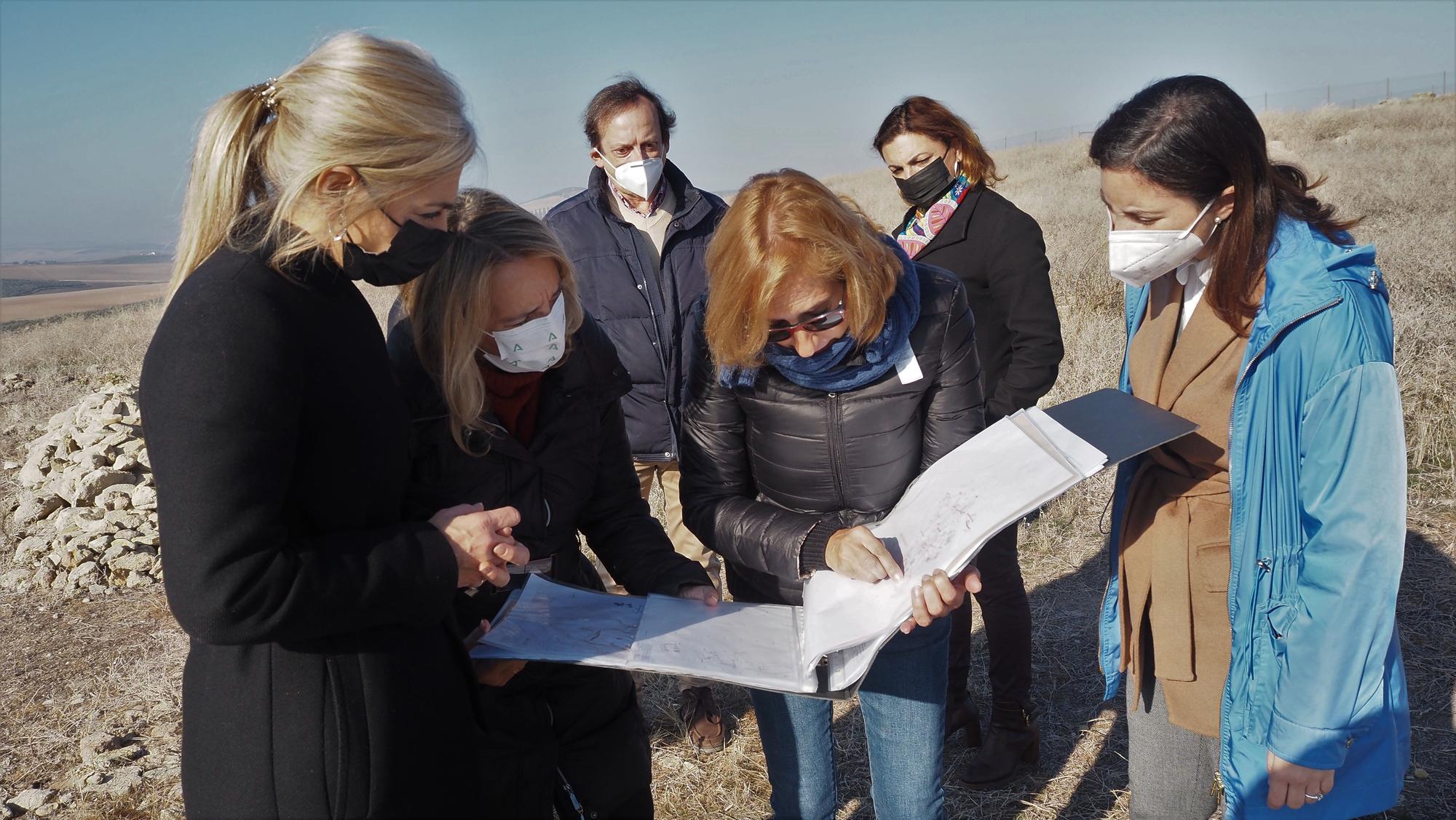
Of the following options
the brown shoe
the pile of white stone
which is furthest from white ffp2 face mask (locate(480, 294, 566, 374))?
the pile of white stone

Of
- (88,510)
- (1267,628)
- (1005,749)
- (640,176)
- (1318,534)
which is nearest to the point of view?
(1318,534)

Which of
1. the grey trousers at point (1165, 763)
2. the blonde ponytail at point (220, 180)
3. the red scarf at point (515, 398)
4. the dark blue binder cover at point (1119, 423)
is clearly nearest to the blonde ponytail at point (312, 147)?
the blonde ponytail at point (220, 180)

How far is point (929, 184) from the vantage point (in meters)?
3.53

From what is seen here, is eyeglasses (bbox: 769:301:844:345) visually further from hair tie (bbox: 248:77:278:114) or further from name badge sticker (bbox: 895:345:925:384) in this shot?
hair tie (bbox: 248:77:278:114)

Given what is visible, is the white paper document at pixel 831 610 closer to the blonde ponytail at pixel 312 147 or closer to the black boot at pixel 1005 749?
the blonde ponytail at pixel 312 147

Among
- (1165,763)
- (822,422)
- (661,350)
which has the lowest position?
(1165,763)

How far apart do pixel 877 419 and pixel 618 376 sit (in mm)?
602

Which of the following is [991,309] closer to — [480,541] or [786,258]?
[786,258]

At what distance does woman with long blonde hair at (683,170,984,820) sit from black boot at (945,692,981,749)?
1.27m

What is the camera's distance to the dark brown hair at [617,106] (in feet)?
12.7

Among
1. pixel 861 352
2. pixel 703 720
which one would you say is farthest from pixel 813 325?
pixel 703 720

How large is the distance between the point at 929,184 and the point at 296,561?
2.81m

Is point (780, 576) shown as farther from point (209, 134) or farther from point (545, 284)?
point (209, 134)

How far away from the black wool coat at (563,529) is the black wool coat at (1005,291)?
168 centimetres
